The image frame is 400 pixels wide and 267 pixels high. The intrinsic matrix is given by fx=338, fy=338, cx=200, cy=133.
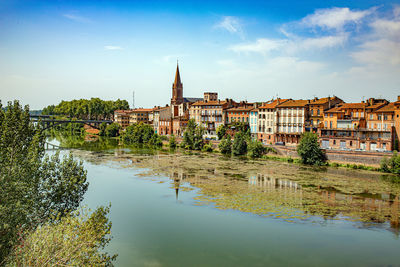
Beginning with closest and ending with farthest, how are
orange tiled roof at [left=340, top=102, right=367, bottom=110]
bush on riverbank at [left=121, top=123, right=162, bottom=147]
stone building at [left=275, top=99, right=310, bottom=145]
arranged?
orange tiled roof at [left=340, top=102, right=367, bottom=110]
stone building at [left=275, top=99, right=310, bottom=145]
bush on riverbank at [left=121, top=123, right=162, bottom=147]

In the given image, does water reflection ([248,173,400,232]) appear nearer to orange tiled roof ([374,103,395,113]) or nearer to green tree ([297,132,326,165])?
green tree ([297,132,326,165])

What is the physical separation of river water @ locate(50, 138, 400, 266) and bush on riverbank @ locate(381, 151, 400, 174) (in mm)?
1765

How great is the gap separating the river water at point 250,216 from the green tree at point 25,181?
409cm

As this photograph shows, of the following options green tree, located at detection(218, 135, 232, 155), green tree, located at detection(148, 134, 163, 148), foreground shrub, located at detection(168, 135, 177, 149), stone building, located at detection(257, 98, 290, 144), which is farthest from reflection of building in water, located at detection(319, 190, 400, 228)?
green tree, located at detection(148, 134, 163, 148)

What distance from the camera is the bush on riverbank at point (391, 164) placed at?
35.0m

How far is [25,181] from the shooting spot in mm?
13508

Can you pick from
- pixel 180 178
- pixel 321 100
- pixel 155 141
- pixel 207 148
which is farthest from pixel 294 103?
pixel 155 141

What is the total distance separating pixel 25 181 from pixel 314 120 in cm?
4483

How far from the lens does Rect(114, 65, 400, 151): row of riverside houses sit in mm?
42062

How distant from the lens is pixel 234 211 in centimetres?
2338

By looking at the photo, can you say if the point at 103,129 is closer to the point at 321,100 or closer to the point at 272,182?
the point at 321,100

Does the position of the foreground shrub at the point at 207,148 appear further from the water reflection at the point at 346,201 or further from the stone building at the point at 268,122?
the water reflection at the point at 346,201

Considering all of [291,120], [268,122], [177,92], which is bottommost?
[268,122]

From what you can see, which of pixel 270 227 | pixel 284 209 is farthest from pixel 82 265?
pixel 284 209
